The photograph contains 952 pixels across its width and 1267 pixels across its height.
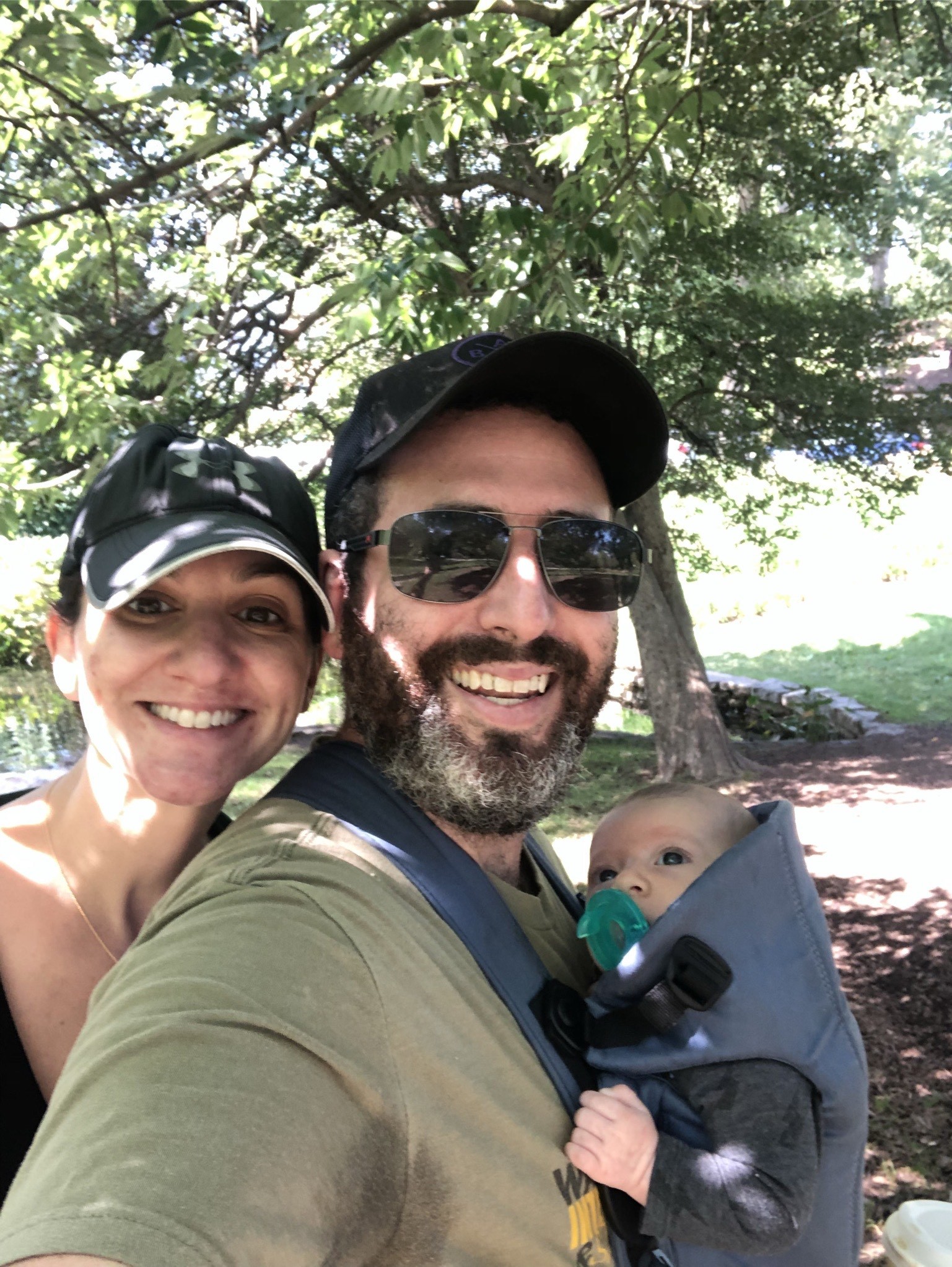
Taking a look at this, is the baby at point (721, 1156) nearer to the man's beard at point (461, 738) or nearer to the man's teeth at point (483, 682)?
the man's beard at point (461, 738)

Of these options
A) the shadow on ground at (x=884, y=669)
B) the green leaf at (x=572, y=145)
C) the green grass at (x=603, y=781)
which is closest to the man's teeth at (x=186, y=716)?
the green leaf at (x=572, y=145)

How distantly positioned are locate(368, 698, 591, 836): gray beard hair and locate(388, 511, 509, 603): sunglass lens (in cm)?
20

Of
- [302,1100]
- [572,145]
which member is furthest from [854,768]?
[302,1100]

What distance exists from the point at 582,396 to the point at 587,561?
32cm

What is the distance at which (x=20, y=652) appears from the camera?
12.8 m

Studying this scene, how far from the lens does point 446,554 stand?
1.83 m

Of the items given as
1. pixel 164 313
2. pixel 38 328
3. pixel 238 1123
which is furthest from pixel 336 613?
pixel 164 313

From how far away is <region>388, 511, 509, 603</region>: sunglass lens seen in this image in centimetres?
184

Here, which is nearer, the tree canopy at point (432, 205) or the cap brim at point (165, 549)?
the cap brim at point (165, 549)

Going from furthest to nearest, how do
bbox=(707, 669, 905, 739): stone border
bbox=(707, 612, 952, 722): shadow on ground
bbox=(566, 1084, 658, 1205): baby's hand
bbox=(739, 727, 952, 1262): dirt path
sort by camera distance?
bbox=(707, 612, 952, 722): shadow on ground < bbox=(707, 669, 905, 739): stone border < bbox=(739, 727, 952, 1262): dirt path < bbox=(566, 1084, 658, 1205): baby's hand

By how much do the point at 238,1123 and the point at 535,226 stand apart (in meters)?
4.27

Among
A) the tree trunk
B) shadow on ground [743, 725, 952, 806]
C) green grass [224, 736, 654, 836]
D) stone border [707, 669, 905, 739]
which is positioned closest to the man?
green grass [224, 736, 654, 836]

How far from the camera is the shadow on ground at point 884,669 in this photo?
1466 centimetres

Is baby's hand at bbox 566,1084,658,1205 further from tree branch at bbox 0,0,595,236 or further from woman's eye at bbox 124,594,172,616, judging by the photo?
tree branch at bbox 0,0,595,236
